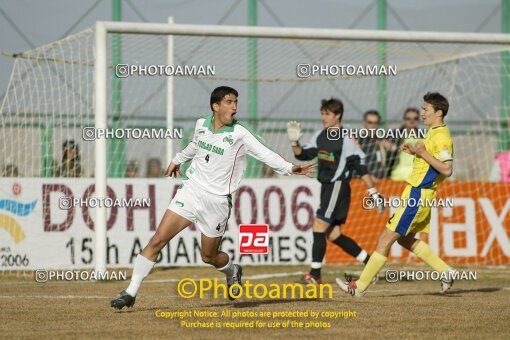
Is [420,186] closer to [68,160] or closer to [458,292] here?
[458,292]

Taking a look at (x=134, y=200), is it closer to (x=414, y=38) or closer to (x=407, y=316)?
(x=414, y=38)

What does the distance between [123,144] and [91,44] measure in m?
3.63

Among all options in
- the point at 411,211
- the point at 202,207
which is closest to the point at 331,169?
the point at 411,211

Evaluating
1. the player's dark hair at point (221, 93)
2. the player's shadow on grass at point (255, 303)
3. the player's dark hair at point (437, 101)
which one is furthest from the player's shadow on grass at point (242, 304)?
the player's dark hair at point (437, 101)

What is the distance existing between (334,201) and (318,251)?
69 centimetres

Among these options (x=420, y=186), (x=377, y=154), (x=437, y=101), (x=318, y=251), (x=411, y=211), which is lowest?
(x=318, y=251)

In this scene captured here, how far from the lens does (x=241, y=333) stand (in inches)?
327

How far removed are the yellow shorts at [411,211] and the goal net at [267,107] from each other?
3.77 meters

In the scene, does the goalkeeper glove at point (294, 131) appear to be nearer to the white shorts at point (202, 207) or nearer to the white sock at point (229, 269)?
the white sock at point (229, 269)

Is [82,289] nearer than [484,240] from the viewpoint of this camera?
Yes

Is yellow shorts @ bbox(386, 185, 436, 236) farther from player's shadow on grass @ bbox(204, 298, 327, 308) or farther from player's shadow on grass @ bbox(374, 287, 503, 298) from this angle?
player's shadow on grass @ bbox(204, 298, 327, 308)

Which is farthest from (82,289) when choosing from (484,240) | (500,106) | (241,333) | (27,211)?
(500,106)

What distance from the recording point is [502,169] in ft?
58.6

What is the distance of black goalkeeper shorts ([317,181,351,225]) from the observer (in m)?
13.0
